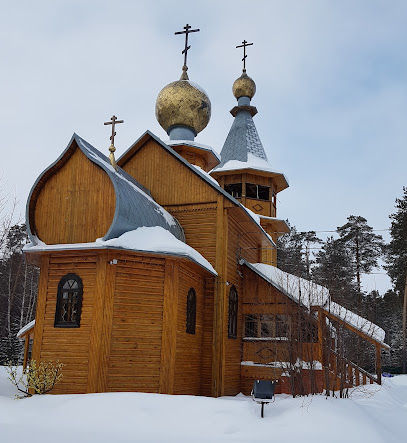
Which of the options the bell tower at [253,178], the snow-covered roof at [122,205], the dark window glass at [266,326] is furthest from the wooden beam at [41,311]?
the bell tower at [253,178]

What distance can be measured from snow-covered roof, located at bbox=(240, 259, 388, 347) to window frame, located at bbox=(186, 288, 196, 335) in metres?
2.09

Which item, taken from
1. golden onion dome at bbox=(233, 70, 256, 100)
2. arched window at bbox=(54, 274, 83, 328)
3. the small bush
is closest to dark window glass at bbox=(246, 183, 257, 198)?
golden onion dome at bbox=(233, 70, 256, 100)

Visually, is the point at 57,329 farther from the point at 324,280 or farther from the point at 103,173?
the point at 324,280

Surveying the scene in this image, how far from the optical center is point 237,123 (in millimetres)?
20391

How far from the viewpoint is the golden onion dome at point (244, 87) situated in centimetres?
2095

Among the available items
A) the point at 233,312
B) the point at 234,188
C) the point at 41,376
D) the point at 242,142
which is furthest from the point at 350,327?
the point at 242,142

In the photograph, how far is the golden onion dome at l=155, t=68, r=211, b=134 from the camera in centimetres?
1562

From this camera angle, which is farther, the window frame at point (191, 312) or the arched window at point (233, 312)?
the arched window at point (233, 312)

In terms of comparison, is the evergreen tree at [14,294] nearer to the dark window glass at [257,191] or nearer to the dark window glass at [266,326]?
the dark window glass at [257,191]

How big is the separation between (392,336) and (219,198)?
3381cm

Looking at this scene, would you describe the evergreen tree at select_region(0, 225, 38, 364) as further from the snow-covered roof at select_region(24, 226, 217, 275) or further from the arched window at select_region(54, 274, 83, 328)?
the snow-covered roof at select_region(24, 226, 217, 275)

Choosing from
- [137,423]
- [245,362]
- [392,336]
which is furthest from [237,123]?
[392,336]

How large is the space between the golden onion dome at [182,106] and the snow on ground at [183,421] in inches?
389

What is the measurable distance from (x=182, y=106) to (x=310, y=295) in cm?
827
